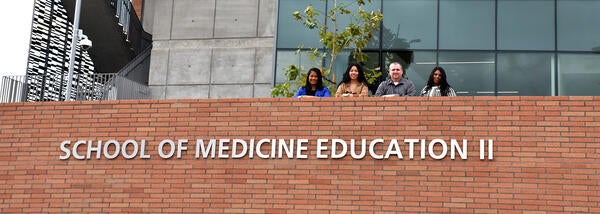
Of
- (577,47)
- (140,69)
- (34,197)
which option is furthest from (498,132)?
(140,69)

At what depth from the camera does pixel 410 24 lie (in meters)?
20.3

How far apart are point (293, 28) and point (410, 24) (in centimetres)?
278

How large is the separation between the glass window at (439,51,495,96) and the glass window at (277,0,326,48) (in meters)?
3.05

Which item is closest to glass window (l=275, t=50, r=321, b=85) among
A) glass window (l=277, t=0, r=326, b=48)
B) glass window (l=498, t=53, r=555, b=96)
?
glass window (l=277, t=0, r=326, b=48)

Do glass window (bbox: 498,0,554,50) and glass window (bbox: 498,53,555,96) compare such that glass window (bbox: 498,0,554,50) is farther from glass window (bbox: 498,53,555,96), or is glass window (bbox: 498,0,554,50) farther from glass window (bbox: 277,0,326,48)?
glass window (bbox: 277,0,326,48)

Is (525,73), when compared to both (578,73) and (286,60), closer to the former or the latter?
(578,73)

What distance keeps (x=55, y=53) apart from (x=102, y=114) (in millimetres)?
40533

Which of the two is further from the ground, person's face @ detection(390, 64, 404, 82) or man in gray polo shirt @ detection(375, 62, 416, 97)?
person's face @ detection(390, 64, 404, 82)

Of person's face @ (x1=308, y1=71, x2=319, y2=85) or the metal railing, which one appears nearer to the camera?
person's face @ (x1=308, y1=71, x2=319, y2=85)

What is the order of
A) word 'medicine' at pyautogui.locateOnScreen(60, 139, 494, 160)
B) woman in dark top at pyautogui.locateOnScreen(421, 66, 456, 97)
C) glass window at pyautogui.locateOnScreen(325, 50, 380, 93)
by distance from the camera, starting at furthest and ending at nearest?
glass window at pyautogui.locateOnScreen(325, 50, 380, 93)
woman in dark top at pyautogui.locateOnScreen(421, 66, 456, 97)
word 'medicine' at pyautogui.locateOnScreen(60, 139, 494, 160)

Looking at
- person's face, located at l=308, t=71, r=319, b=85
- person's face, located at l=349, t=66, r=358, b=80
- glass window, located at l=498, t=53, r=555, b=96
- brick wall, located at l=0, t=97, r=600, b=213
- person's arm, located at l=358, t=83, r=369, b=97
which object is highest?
glass window, located at l=498, t=53, r=555, b=96

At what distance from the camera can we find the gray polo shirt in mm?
12602

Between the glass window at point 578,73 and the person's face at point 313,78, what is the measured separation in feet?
30.1

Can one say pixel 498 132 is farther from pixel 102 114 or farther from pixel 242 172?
pixel 102 114
